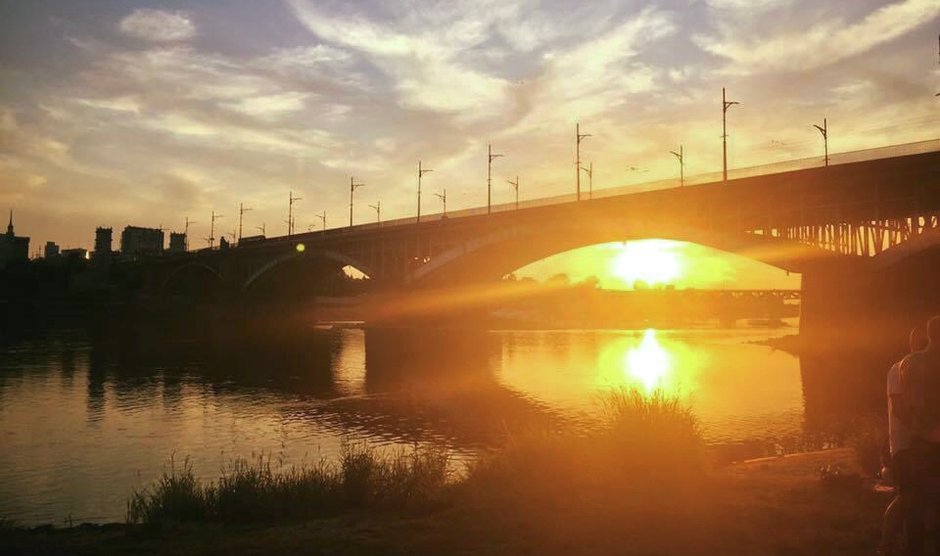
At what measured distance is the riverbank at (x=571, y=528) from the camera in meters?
7.76

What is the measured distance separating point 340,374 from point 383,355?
12.8 meters

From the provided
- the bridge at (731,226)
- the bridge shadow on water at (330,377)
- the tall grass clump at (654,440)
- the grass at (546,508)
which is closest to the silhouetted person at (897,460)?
the grass at (546,508)

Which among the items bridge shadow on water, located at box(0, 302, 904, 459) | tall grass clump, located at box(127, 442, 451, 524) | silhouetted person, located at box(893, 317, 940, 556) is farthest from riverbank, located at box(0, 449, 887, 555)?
bridge shadow on water, located at box(0, 302, 904, 459)

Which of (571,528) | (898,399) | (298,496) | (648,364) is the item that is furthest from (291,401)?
(898,399)

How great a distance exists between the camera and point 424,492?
34.5ft

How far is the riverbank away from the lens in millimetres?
7762

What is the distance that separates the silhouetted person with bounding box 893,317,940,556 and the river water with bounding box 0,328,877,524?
9.48m

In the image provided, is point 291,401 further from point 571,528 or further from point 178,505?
point 571,528

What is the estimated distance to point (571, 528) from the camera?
8.41 metres

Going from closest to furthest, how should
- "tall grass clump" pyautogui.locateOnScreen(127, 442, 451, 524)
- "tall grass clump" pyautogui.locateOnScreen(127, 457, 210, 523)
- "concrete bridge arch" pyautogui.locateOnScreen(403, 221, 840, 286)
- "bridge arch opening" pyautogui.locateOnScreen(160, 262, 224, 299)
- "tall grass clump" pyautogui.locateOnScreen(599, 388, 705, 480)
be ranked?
→ 1. "tall grass clump" pyautogui.locateOnScreen(127, 442, 451, 524)
2. "tall grass clump" pyautogui.locateOnScreen(127, 457, 210, 523)
3. "tall grass clump" pyautogui.locateOnScreen(599, 388, 705, 480)
4. "concrete bridge arch" pyautogui.locateOnScreen(403, 221, 840, 286)
5. "bridge arch opening" pyautogui.locateOnScreen(160, 262, 224, 299)

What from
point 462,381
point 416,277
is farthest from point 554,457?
point 416,277

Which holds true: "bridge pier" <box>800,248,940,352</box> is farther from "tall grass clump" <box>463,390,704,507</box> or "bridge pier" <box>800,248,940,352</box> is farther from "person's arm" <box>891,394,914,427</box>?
"person's arm" <box>891,394,914,427</box>

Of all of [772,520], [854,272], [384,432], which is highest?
[854,272]

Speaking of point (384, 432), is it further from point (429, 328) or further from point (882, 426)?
point (429, 328)
